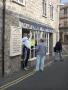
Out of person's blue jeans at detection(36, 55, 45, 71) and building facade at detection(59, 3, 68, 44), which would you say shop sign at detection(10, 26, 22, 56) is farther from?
building facade at detection(59, 3, 68, 44)

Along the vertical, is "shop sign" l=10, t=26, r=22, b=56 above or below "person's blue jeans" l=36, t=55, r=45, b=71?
above

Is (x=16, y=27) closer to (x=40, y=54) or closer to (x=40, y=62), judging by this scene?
(x=40, y=54)

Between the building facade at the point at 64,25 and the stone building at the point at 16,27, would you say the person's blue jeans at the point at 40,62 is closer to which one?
the stone building at the point at 16,27

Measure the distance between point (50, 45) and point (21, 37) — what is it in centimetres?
1426

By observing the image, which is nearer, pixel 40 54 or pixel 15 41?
pixel 15 41

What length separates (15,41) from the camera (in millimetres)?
18984

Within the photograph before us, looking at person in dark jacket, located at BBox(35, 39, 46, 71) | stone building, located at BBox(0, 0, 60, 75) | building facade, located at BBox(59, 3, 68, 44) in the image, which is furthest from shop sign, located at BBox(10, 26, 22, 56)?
building facade, located at BBox(59, 3, 68, 44)

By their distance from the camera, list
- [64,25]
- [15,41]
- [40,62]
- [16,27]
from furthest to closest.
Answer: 1. [64,25]
2. [40,62]
3. [16,27]
4. [15,41]

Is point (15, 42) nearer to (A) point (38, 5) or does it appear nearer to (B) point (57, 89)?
(B) point (57, 89)

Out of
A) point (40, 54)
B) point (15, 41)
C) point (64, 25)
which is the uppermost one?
point (64, 25)

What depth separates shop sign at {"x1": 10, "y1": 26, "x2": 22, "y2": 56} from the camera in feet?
60.5

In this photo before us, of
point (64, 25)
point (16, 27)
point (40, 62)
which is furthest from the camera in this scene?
point (64, 25)

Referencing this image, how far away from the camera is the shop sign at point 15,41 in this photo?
1844cm

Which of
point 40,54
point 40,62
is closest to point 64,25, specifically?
point 40,62
